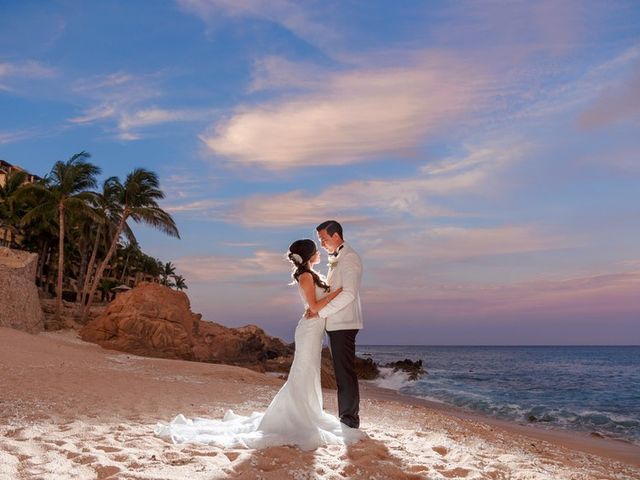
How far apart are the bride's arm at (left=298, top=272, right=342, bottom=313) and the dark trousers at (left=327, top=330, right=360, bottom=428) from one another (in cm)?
37

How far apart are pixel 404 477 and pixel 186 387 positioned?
22.3 ft

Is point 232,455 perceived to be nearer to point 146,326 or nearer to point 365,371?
point 146,326

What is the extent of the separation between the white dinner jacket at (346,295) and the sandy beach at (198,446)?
1355 millimetres

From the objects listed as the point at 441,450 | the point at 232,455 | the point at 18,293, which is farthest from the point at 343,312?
the point at 18,293

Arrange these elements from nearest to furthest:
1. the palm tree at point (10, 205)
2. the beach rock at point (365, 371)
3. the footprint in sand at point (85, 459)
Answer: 1. the footprint in sand at point (85, 459)
2. the beach rock at point (365, 371)
3. the palm tree at point (10, 205)

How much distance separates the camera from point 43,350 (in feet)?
53.0

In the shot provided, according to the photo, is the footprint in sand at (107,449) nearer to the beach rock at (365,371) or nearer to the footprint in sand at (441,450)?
the footprint in sand at (441,450)

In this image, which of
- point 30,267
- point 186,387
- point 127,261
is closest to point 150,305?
point 30,267

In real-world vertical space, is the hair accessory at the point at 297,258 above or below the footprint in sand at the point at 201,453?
above

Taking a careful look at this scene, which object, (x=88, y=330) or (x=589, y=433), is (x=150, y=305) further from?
(x=589, y=433)

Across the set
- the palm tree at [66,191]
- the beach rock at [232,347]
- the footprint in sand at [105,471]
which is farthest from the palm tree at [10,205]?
the footprint in sand at [105,471]

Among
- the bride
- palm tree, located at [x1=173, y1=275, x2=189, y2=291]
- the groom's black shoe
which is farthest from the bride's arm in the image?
palm tree, located at [x1=173, y1=275, x2=189, y2=291]

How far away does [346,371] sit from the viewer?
6.92 metres

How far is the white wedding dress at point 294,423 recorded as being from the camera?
20.9 ft
